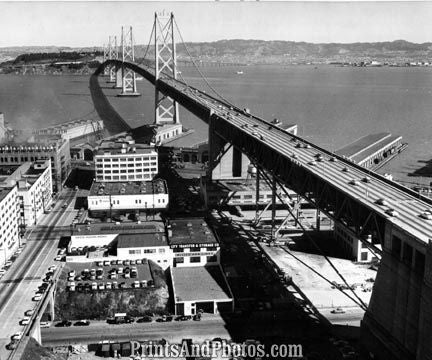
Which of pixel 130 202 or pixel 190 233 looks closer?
pixel 190 233

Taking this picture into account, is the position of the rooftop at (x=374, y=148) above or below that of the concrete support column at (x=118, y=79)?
below

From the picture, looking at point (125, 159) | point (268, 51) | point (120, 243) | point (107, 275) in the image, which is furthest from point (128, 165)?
point (268, 51)

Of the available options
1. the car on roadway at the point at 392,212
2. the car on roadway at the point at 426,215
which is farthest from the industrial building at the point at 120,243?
the car on roadway at the point at 426,215

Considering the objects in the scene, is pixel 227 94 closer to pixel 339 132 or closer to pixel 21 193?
pixel 339 132

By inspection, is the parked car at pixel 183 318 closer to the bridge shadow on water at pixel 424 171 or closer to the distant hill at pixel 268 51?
the bridge shadow on water at pixel 424 171

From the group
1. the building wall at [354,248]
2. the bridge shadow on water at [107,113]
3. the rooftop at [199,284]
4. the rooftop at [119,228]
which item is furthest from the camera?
the bridge shadow on water at [107,113]

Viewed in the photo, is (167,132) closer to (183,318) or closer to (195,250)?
(195,250)
